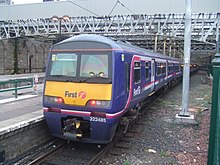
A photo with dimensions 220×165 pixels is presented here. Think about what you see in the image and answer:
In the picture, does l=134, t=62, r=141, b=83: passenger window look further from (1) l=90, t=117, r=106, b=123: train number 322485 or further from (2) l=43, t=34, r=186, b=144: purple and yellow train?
(1) l=90, t=117, r=106, b=123: train number 322485

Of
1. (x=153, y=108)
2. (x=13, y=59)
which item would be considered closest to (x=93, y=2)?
(x=13, y=59)

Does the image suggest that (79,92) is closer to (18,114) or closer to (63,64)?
(63,64)

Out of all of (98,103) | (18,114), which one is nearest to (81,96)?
(98,103)

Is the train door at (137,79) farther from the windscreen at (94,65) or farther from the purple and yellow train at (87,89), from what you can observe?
the windscreen at (94,65)

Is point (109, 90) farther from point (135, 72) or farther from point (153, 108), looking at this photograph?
point (153, 108)

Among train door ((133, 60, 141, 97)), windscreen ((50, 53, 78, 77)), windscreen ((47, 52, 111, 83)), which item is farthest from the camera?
train door ((133, 60, 141, 97))

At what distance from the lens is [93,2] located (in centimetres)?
2983

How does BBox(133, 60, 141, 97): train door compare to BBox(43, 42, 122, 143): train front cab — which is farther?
BBox(133, 60, 141, 97): train door

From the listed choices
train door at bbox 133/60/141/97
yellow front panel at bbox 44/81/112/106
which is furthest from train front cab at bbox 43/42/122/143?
train door at bbox 133/60/141/97

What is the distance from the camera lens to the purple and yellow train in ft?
19.7

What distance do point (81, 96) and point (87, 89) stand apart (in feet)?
0.70

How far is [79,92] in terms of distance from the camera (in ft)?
20.3

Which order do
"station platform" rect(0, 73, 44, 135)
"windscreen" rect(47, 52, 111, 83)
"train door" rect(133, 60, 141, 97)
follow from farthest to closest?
"train door" rect(133, 60, 141, 97) → "station platform" rect(0, 73, 44, 135) → "windscreen" rect(47, 52, 111, 83)

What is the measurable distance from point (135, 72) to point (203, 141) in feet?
8.82
